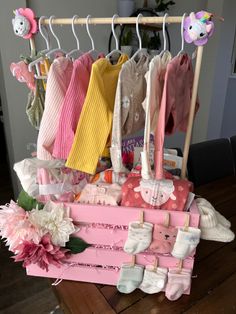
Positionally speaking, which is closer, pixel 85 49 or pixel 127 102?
pixel 127 102

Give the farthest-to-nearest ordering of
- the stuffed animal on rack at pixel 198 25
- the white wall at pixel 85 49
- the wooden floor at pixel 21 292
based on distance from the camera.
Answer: the white wall at pixel 85 49 < the wooden floor at pixel 21 292 < the stuffed animal on rack at pixel 198 25

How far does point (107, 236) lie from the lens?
0.67 m

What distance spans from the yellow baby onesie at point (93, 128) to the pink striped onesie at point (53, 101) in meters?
0.09

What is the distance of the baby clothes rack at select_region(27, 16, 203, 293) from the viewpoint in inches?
25.5

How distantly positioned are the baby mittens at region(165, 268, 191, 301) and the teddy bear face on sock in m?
0.08

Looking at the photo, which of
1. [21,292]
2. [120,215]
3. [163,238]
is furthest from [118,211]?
[21,292]

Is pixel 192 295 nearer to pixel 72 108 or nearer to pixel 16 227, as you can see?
pixel 16 227

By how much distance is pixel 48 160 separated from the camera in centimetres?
81

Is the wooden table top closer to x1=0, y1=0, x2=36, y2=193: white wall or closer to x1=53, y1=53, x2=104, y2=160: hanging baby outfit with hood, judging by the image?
x1=53, y1=53, x2=104, y2=160: hanging baby outfit with hood

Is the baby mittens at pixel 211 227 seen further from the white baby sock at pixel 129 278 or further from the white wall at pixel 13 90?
the white wall at pixel 13 90

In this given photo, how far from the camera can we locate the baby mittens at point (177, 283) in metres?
0.66

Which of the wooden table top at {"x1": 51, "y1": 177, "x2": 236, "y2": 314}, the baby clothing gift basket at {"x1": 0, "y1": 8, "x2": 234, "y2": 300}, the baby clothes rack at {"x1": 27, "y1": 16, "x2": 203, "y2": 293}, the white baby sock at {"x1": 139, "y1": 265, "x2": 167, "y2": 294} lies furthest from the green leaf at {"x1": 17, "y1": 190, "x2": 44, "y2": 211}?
the white baby sock at {"x1": 139, "y1": 265, "x2": 167, "y2": 294}

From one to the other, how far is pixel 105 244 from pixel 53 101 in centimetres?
42

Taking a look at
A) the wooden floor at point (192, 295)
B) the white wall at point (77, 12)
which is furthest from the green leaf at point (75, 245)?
the white wall at point (77, 12)
